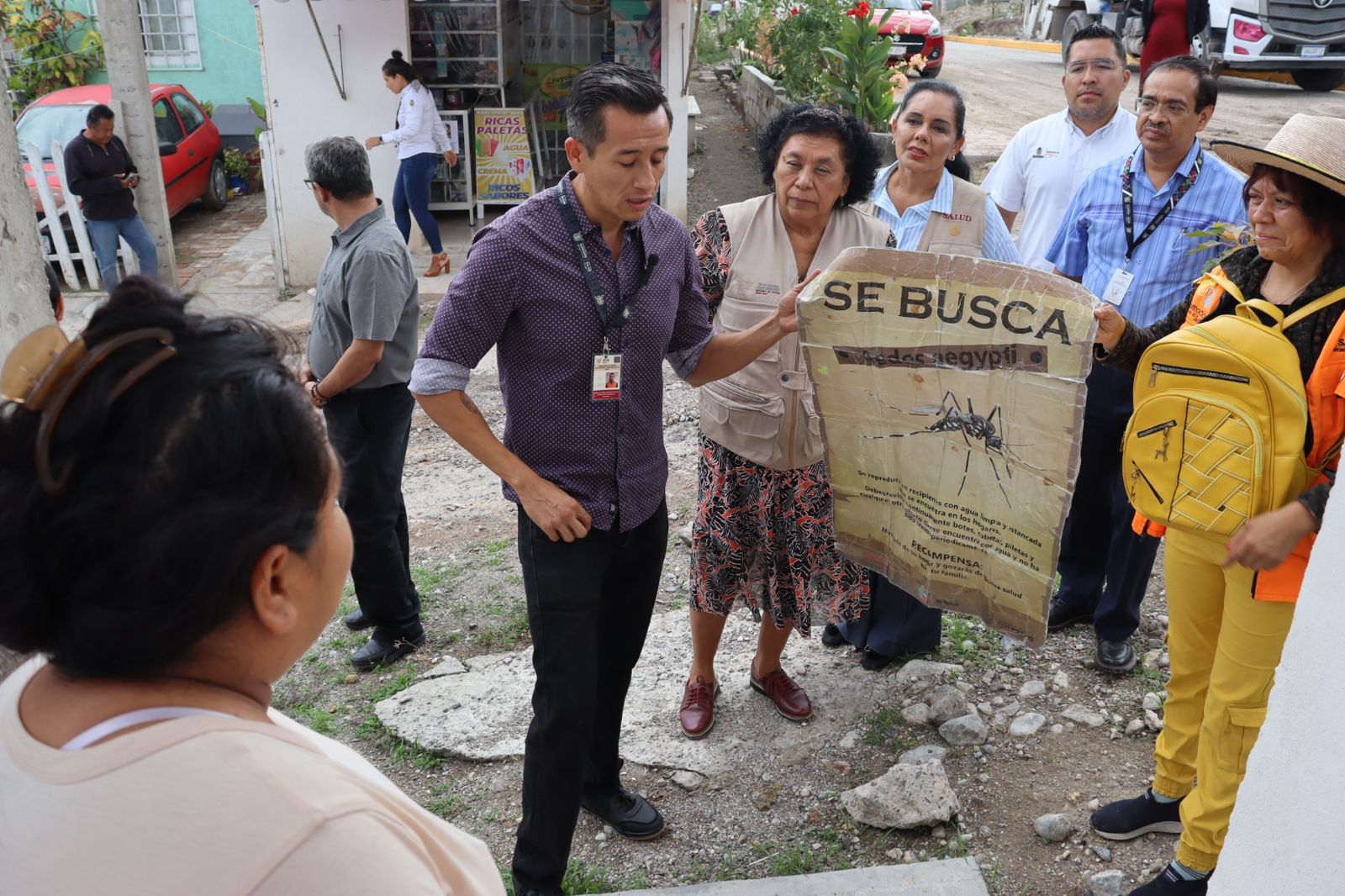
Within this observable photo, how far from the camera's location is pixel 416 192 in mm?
9172

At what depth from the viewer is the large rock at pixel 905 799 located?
289cm

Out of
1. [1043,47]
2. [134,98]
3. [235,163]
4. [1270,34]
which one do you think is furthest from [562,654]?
[1043,47]

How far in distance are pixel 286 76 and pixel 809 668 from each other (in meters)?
7.51

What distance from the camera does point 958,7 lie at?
29141 mm

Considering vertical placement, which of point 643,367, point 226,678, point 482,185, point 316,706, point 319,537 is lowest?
point 316,706

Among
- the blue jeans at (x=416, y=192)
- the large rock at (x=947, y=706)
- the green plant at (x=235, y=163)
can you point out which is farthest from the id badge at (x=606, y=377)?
the green plant at (x=235, y=163)

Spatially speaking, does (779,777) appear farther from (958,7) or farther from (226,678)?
(958,7)

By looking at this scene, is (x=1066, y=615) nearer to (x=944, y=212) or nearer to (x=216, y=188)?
(x=944, y=212)

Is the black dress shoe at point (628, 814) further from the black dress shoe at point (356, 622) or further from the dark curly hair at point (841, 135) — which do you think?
the dark curly hair at point (841, 135)

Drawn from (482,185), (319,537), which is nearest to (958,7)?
(482,185)

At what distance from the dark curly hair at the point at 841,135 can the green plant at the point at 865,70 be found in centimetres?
591

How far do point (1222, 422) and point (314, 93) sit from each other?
28.0 feet

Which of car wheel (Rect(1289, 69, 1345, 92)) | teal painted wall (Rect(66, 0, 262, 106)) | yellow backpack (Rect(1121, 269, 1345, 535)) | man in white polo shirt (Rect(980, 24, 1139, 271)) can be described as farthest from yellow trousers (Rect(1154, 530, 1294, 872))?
teal painted wall (Rect(66, 0, 262, 106))

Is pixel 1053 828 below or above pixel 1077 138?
below
